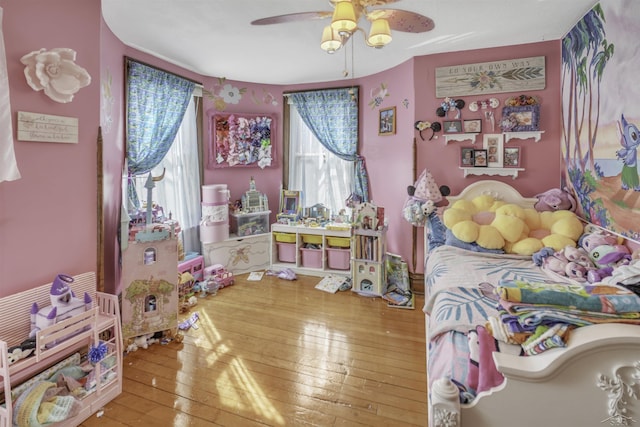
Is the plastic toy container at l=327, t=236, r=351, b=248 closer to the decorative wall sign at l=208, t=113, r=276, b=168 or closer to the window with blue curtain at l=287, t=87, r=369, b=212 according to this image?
the window with blue curtain at l=287, t=87, r=369, b=212

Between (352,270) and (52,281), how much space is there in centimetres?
249

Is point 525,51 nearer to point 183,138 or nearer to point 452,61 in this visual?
point 452,61

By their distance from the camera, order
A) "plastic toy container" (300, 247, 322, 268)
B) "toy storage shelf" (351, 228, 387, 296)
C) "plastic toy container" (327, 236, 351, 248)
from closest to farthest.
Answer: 1. "toy storage shelf" (351, 228, 387, 296)
2. "plastic toy container" (327, 236, 351, 248)
3. "plastic toy container" (300, 247, 322, 268)

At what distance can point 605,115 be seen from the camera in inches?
86.3

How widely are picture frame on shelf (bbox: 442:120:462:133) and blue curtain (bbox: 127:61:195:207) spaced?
2.78 m

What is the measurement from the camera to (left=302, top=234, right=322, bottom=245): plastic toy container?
3992mm

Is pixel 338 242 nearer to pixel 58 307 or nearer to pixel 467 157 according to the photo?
pixel 467 157

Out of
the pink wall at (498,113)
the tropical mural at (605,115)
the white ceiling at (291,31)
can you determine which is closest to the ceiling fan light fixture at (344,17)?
the white ceiling at (291,31)

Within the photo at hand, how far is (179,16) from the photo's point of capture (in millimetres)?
2443

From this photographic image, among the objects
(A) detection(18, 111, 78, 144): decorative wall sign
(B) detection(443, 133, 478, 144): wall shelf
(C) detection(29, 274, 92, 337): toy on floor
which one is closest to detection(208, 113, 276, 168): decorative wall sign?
(A) detection(18, 111, 78, 144): decorative wall sign

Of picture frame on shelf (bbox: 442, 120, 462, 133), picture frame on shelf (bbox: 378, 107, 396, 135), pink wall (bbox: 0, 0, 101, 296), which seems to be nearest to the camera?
pink wall (bbox: 0, 0, 101, 296)

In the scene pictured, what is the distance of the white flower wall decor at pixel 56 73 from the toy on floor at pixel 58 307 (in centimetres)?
101

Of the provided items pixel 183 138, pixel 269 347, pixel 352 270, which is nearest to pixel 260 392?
pixel 269 347

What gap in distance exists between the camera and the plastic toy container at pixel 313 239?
399 cm
